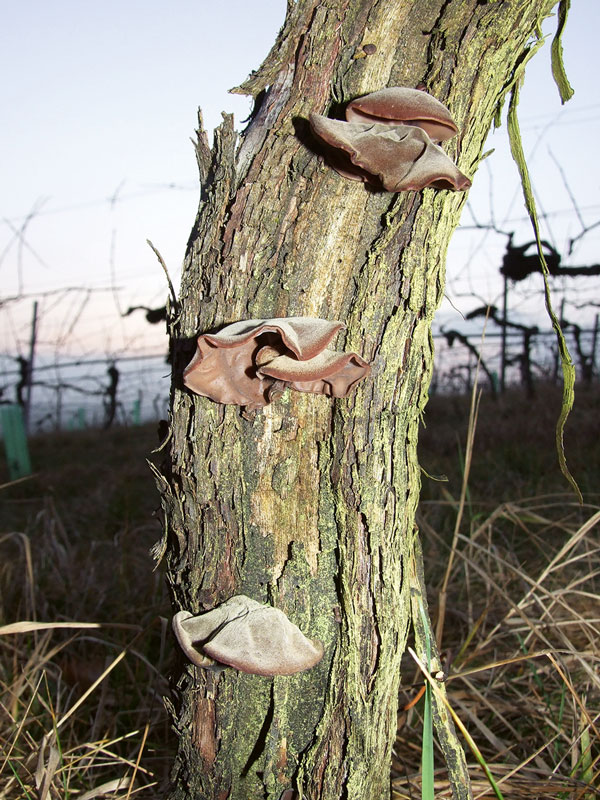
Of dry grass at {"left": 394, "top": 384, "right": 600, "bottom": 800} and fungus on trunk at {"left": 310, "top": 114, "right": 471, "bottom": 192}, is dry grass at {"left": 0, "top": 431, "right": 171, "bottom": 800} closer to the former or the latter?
dry grass at {"left": 394, "top": 384, "right": 600, "bottom": 800}

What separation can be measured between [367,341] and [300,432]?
0.64 ft

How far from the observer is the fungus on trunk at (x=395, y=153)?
2.83ft

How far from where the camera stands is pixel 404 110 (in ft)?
2.86

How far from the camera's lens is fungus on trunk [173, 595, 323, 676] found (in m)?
0.85

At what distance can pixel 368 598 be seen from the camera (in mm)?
1035

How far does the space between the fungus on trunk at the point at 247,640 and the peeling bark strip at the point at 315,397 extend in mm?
56

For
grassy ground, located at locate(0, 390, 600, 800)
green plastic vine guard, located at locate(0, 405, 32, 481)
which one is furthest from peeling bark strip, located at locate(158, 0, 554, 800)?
green plastic vine guard, located at locate(0, 405, 32, 481)

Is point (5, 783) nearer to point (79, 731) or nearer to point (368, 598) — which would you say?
point (79, 731)

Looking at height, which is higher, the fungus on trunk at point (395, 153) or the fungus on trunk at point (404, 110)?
the fungus on trunk at point (404, 110)

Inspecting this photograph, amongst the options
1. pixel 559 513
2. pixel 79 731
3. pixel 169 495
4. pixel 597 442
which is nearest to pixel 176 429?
pixel 169 495

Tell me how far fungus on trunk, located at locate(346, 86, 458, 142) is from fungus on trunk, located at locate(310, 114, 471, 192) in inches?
0.9

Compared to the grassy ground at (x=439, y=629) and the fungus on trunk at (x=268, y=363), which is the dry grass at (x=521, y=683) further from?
the fungus on trunk at (x=268, y=363)

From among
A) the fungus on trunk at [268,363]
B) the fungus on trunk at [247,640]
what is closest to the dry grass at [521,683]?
the fungus on trunk at [247,640]

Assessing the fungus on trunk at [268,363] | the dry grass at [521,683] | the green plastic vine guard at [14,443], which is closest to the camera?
the fungus on trunk at [268,363]
